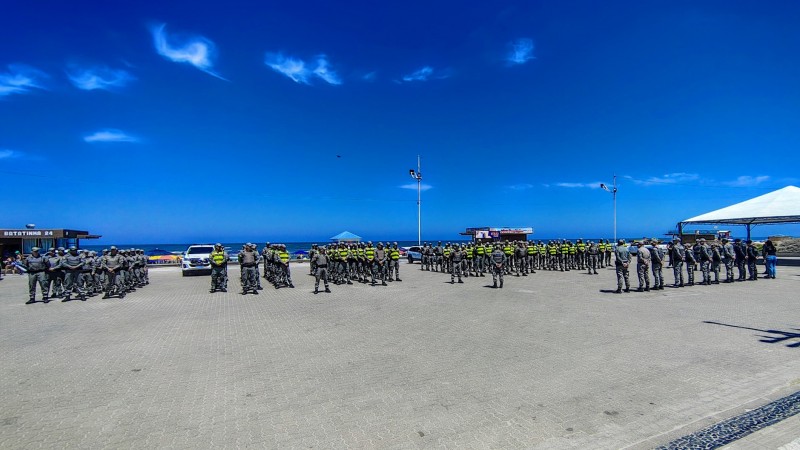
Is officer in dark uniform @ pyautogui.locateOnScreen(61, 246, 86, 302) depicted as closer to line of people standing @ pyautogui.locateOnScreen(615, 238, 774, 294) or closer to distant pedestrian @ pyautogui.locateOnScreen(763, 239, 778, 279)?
line of people standing @ pyautogui.locateOnScreen(615, 238, 774, 294)

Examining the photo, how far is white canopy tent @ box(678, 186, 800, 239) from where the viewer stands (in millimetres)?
29156

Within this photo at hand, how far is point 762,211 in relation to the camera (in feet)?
100

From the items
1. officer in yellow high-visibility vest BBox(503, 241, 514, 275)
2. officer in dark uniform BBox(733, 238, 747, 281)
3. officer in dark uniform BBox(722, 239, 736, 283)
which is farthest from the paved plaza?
officer in yellow high-visibility vest BBox(503, 241, 514, 275)

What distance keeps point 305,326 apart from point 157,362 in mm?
3304

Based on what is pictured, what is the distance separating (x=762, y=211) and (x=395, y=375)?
36553 mm

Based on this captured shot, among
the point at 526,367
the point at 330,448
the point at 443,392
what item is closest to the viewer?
the point at 330,448

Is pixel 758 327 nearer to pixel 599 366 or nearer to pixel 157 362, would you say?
pixel 599 366

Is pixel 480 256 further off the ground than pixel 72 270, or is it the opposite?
pixel 480 256

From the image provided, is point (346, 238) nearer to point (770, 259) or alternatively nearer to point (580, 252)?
point (580, 252)

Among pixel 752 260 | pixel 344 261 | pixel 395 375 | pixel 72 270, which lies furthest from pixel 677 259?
pixel 72 270

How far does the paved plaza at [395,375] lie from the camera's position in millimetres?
4379

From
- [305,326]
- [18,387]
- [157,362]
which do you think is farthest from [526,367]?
[18,387]

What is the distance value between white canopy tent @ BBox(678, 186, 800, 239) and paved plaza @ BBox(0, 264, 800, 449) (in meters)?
23.8

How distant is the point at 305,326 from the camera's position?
9602 millimetres
